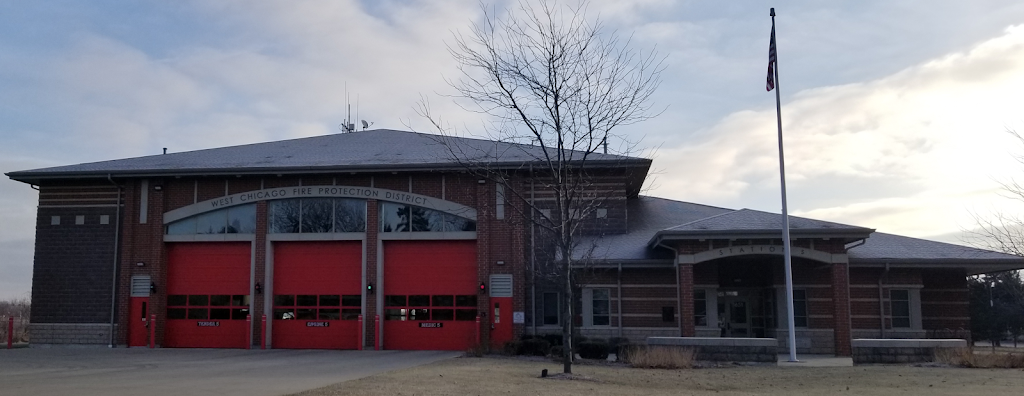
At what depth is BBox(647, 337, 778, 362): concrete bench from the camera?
22.8m

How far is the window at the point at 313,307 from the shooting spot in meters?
31.2

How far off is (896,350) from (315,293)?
19034mm

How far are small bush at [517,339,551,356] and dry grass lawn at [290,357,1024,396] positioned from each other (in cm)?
343

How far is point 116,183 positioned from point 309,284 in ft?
26.1

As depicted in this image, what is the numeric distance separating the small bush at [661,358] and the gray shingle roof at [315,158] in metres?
8.35

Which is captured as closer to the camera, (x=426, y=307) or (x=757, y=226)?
(x=757, y=226)

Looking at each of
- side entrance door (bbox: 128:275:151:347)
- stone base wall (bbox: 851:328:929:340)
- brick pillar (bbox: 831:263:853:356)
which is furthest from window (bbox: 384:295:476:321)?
stone base wall (bbox: 851:328:929:340)

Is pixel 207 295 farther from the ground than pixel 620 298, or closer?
farther from the ground

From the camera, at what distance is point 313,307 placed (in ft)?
103

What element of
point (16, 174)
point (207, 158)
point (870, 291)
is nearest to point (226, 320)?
point (207, 158)

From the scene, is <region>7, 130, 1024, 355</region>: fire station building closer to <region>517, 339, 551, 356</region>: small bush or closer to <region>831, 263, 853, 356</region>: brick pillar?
<region>831, 263, 853, 356</region>: brick pillar

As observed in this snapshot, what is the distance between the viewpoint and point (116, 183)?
31.8 meters

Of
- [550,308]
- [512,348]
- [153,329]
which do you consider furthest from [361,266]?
[512,348]

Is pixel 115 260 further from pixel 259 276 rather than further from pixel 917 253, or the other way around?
pixel 917 253
